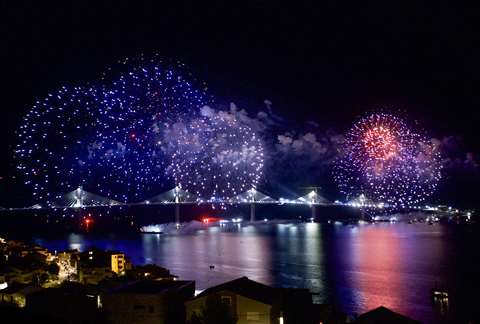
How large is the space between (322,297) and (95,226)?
25217 millimetres

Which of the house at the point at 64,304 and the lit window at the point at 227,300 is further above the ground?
the lit window at the point at 227,300

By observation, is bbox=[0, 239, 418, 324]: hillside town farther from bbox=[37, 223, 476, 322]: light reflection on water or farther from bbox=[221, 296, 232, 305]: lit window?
bbox=[37, 223, 476, 322]: light reflection on water

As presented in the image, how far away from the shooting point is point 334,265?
1457cm

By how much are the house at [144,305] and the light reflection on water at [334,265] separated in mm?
4126

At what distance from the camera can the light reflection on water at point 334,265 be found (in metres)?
10.1

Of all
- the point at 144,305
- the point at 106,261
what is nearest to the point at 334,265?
the point at 106,261

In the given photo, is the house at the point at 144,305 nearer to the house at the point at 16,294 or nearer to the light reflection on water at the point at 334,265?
the house at the point at 16,294

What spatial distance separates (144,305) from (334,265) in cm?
999

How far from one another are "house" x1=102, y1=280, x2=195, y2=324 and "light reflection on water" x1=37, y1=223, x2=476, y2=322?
4126mm

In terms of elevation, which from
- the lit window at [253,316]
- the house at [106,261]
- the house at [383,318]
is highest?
the house at [106,261]

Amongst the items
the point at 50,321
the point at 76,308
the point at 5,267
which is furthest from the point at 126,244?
the point at 50,321

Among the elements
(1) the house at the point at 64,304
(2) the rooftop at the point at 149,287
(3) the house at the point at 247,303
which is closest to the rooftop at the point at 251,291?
(3) the house at the point at 247,303

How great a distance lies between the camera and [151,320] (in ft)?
17.1

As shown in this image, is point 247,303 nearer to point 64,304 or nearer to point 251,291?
point 251,291
